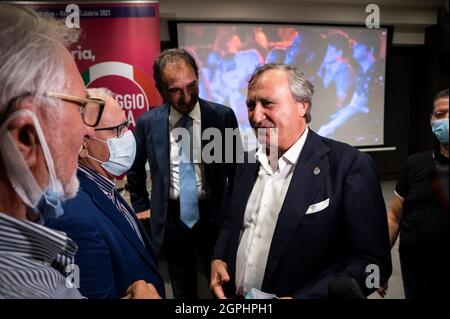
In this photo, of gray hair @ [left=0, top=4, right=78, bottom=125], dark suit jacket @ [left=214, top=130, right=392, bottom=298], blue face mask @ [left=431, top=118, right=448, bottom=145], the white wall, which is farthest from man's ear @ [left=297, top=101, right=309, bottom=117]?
gray hair @ [left=0, top=4, right=78, bottom=125]

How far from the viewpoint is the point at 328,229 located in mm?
726

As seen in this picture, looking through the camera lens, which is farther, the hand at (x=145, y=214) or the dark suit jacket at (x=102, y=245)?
the hand at (x=145, y=214)

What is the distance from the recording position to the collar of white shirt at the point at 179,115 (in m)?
1.14

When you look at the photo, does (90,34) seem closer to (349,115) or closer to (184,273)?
(349,115)

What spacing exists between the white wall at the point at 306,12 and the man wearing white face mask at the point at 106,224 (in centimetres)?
41

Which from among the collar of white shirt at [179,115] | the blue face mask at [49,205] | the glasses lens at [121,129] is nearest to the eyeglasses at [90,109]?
the blue face mask at [49,205]

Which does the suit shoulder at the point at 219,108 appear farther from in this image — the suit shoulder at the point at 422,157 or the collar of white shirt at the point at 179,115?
the suit shoulder at the point at 422,157

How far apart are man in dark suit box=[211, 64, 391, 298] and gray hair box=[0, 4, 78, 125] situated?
0.53 m

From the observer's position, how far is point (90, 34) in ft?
2.86

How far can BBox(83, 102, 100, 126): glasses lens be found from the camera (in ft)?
1.84

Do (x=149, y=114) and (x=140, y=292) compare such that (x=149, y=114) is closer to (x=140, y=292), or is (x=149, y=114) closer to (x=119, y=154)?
(x=119, y=154)
